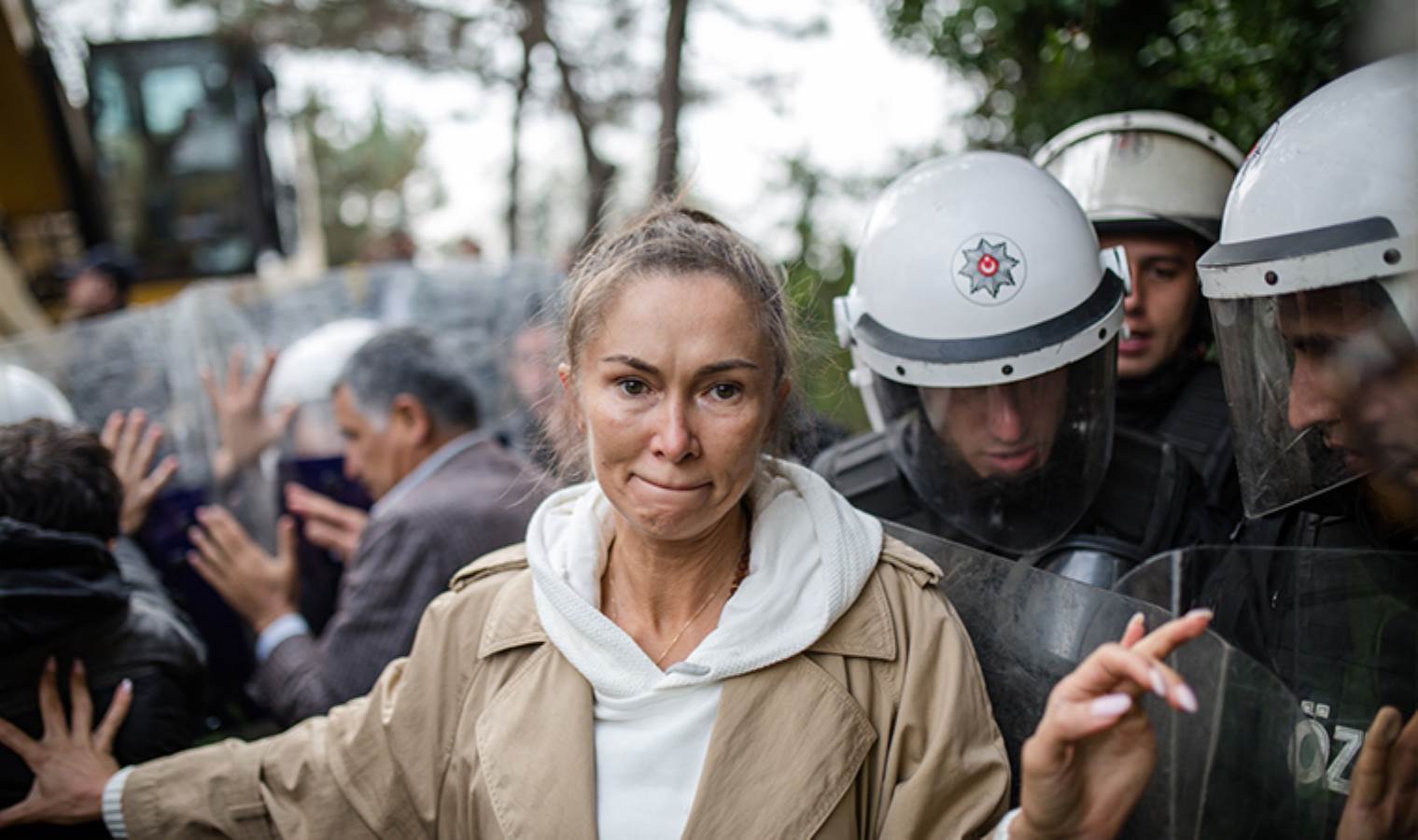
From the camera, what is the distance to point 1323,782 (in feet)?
5.65

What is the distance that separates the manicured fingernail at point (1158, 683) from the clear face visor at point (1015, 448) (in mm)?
1058

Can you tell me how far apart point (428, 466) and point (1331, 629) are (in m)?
2.62

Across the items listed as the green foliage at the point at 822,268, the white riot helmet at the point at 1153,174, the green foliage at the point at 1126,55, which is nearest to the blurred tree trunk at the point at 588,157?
the green foliage at the point at 822,268

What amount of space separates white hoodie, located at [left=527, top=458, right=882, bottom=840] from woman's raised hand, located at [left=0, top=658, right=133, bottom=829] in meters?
1.03

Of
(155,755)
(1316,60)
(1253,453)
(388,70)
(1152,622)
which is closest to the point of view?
(1152,622)

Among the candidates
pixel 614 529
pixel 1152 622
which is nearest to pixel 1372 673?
pixel 1152 622

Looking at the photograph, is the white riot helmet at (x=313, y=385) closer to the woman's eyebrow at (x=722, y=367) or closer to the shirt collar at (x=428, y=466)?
the shirt collar at (x=428, y=466)

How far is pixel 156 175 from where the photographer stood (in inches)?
407

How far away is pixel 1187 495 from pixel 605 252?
1.45 meters

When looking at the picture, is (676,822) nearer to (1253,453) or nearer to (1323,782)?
(1323,782)

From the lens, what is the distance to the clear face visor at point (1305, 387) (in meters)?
1.89

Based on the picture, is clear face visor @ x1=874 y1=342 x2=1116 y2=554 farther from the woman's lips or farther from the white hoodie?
the woman's lips

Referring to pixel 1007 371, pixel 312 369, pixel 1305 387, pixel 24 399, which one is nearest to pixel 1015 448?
pixel 1007 371

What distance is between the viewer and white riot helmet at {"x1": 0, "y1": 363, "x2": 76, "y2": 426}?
11.3 feet
